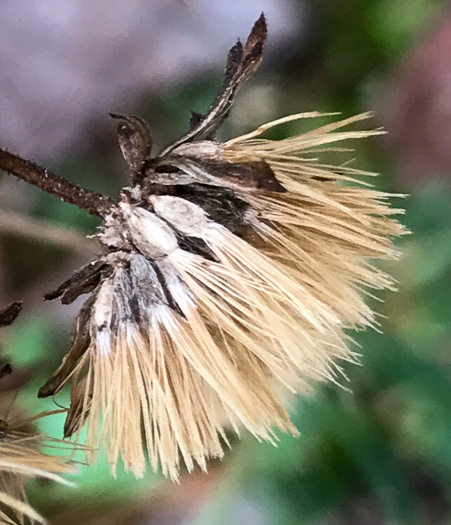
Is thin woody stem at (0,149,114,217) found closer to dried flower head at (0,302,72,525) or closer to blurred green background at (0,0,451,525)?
dried flower head at (0,302,72,525)

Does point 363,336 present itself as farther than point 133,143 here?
Yes

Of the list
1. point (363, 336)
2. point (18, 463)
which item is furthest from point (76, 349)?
point (363, 336)

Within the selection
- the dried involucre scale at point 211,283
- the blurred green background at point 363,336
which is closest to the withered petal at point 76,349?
the dried involucre scale at point 211,283

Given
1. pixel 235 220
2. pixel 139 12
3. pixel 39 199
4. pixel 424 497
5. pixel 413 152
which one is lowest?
pixel 424 497

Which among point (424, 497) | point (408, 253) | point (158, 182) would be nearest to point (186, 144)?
point (158, 182)

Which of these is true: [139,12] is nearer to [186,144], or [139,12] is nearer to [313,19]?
[313,19]

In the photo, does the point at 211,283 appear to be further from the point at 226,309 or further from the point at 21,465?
the point at 21,465
